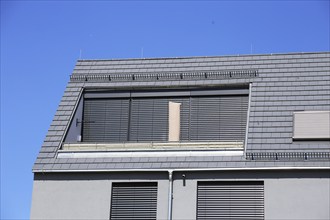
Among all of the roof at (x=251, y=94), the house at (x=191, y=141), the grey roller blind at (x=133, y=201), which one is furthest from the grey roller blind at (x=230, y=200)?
the grey roller blind at (x=133, y=201)

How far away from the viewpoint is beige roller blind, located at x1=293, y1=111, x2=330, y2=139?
23.5m

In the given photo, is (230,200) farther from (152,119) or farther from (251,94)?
(152,119)

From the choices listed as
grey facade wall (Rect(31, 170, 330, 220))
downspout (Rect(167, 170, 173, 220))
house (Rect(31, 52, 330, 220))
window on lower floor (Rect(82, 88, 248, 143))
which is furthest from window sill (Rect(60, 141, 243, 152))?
downspout (Rect(167, 170, 173, 220))

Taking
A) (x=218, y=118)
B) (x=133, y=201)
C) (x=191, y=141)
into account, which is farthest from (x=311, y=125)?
(x=133, y=201)

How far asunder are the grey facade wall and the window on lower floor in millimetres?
2062

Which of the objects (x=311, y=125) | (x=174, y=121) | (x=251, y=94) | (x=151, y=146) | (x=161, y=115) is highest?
(x=251, y=94)

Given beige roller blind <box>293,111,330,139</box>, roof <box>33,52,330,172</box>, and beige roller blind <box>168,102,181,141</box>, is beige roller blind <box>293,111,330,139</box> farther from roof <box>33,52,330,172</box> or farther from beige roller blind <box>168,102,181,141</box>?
beige roller blind <box>168,102,181,141</box>

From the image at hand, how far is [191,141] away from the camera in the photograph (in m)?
24.3

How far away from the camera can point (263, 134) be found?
78.7 feet

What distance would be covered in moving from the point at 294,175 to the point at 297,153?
0.76 meters

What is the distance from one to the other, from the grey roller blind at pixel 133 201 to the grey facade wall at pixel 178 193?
8.1 inches

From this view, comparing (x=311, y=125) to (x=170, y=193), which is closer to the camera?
(x=170, y=193)

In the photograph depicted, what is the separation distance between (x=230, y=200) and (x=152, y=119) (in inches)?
177

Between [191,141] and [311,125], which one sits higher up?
[311,125]
